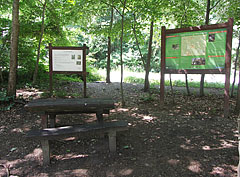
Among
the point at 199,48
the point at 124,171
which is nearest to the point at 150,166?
the point at 124,171

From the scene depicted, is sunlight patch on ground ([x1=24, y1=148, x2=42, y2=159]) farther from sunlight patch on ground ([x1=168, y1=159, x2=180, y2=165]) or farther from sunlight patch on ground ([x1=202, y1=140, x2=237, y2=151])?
sunlight patch on ground ([x1=202, y1=140, x2=237, y2=151])

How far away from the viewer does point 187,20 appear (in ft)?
25.0

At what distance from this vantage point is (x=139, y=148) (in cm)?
340

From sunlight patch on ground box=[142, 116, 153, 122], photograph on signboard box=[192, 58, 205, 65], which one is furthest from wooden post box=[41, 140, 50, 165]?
photograph on signboard box=[192, 58, 205, 65]

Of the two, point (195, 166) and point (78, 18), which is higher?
point (78, 18)

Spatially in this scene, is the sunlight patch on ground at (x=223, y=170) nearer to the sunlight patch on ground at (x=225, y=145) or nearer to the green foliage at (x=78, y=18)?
the sunlight patch on ground at (x=225, y=145)

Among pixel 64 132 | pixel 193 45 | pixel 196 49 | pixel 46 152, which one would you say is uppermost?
pixel 193 45

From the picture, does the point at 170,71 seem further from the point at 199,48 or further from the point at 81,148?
the point at 81,148

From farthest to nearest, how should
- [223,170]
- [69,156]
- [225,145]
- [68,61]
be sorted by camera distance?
[68,61] → [225,145] → [69,156] → [223,170]

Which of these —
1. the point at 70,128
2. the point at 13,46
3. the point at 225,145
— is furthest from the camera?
the point at 13,46

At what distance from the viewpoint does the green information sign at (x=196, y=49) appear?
4941 millimetres

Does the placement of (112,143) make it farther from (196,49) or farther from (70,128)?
(196,49)

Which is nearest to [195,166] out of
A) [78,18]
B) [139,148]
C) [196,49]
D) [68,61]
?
[139,148]

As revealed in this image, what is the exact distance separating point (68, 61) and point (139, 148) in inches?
167
